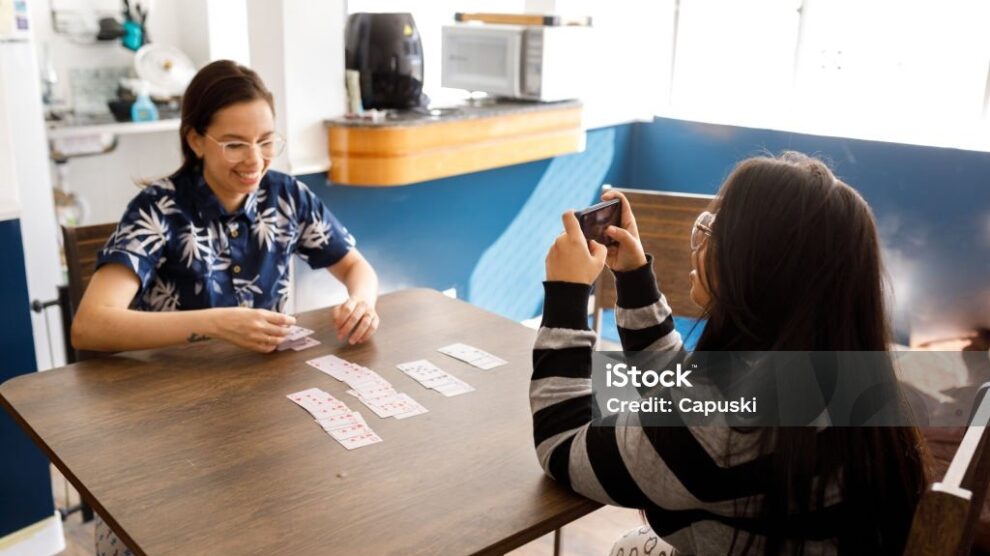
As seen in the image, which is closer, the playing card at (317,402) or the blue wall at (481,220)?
the playing card at (317,402)

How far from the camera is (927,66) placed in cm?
346

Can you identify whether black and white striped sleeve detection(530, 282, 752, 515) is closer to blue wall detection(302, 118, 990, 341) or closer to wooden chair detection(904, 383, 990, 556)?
wooden chair detection(904, 383, 990, 556)

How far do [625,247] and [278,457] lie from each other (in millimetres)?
673

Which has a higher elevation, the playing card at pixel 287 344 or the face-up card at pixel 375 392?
the playing card at pixel 287 344

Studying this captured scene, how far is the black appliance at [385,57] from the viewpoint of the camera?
289 cm

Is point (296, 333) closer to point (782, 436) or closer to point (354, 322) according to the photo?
point (354, 322)

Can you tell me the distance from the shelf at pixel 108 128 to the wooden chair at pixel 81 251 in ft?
6.35

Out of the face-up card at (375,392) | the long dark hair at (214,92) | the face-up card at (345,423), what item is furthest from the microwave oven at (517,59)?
the face-up card at (345,423)

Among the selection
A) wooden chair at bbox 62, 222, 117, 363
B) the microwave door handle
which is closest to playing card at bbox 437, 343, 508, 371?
wooden chair at bbox 62, 222, 117, 363

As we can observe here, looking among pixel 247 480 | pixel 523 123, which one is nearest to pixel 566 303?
pixel 247 480

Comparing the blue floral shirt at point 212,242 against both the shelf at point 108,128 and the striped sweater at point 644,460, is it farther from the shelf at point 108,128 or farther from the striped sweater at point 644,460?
the shelf at point 108,128

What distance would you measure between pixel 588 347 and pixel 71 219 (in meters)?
3.28

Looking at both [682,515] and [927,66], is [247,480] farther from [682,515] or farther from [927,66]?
[927,66]

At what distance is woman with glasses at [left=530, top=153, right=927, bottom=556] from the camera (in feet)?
3.46
